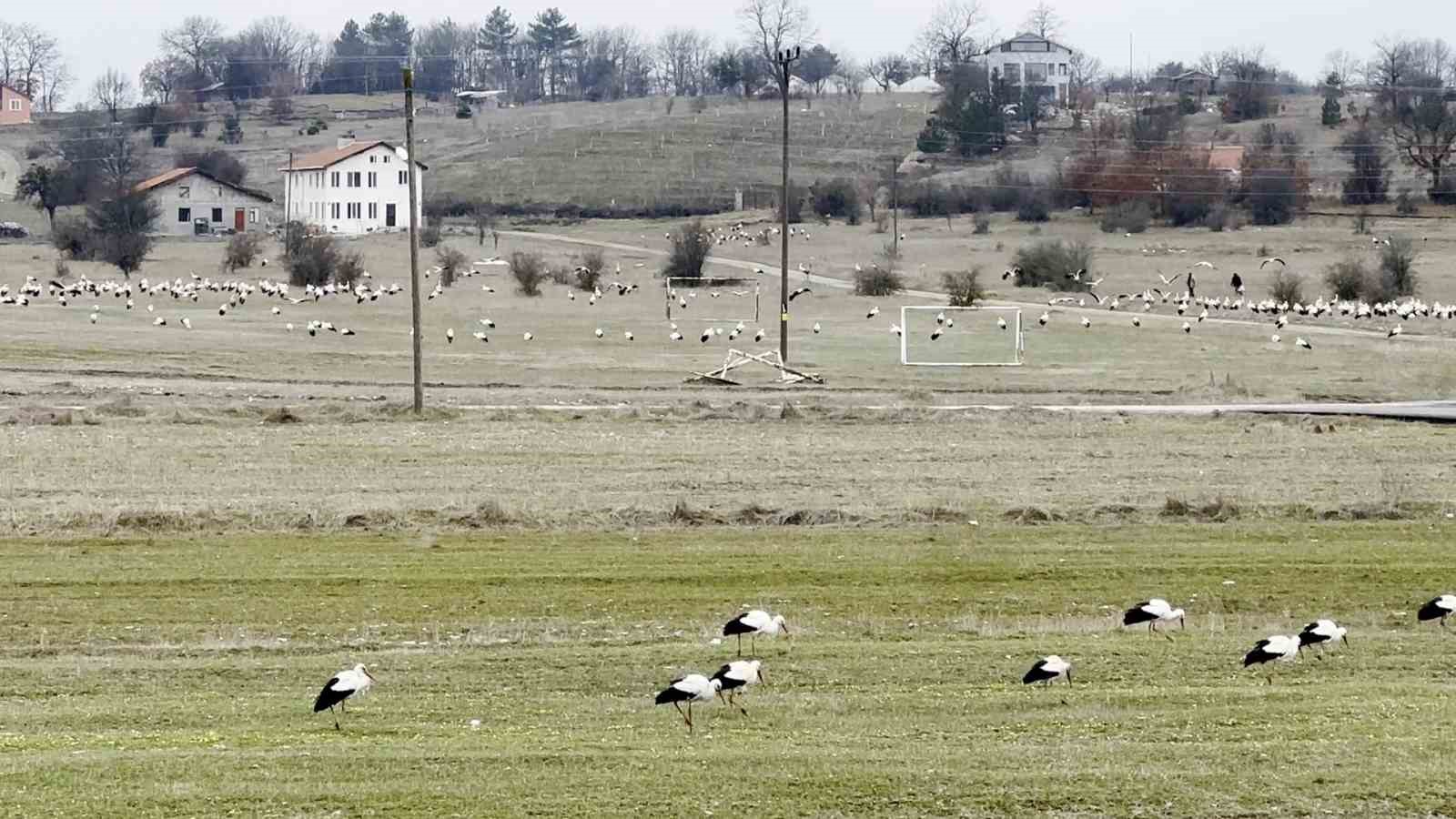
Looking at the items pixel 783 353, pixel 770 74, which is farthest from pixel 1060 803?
pixel 770 74

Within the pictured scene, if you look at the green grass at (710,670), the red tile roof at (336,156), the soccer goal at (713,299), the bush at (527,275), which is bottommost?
the green grass at (710,670)

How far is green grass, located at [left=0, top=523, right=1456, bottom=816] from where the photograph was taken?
430 inches

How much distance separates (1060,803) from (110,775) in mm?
5334

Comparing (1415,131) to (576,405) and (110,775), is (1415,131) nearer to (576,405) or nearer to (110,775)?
(576,405)

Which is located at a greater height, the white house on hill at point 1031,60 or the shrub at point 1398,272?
the white house on hill at point 1031,60

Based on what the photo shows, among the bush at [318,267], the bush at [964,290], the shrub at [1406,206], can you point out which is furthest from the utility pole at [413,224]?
the shrub at [1406,206]

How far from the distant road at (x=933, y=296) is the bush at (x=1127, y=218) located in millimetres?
23443

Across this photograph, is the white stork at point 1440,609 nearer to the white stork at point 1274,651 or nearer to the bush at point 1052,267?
the white stork at point 1274,651

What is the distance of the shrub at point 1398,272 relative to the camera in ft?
265

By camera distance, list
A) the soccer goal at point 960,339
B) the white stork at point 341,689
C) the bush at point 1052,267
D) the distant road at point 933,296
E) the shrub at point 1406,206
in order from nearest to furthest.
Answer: the white stork at point 341,689
the soccer goal at point 960,339
the distant road at point 933,296
the bush at point 1052,267
the shrub at point 1406,206

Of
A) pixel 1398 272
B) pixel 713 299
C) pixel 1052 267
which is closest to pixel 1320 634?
pixel 713 299

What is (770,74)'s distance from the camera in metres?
193

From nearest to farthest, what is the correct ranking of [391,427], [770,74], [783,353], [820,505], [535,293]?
1. [820,505]
2. [391,427]
3. [783,353]
4. [535,293]
5. [770,74]

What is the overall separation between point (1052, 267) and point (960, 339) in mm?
26861
